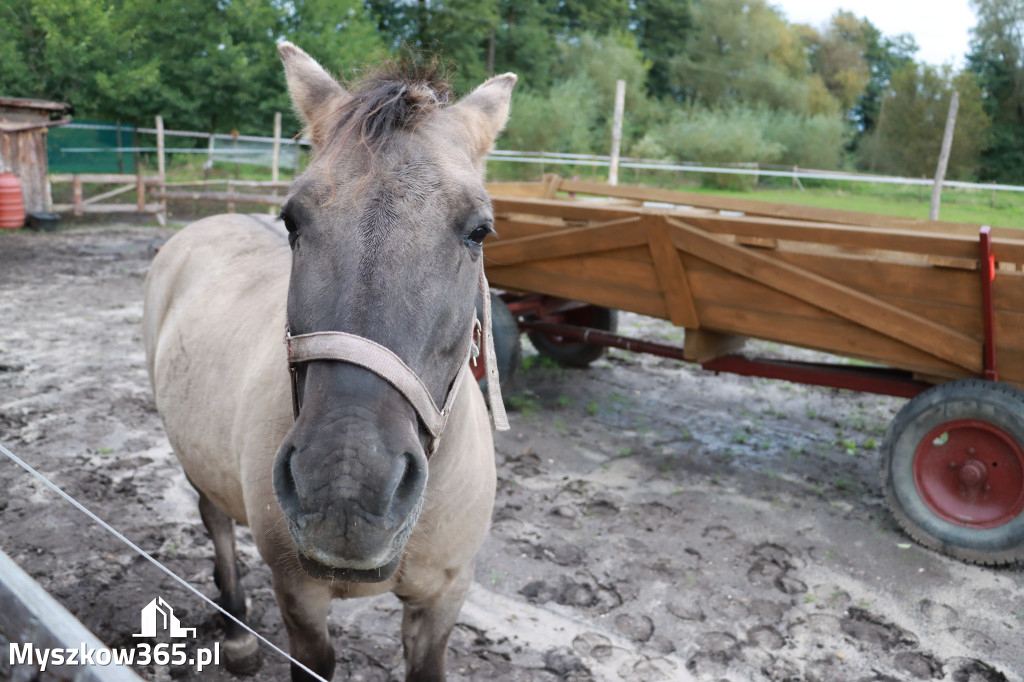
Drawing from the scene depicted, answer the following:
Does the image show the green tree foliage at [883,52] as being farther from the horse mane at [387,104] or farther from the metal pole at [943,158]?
the horse mane at [387,104]

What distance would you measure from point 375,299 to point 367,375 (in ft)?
0.53

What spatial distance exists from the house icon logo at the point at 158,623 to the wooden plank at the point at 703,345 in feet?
9.92

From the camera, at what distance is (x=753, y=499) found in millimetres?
4047

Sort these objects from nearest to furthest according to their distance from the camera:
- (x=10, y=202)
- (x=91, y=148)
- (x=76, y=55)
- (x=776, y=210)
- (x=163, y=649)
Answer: (x=163, y=649), (x=776, y=210), (x=10, y=202), (x=91, y=148), (x=76, y=55)

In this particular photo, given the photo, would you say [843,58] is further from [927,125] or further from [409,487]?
[409,487]

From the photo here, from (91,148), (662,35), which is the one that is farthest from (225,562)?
(662,35)

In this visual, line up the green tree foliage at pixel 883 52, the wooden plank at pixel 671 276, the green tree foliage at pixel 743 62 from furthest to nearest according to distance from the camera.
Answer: the green tree foliage at pixel 883 52 < the green tree foliage at pixel 743 62 < the wooden plank at pixel 671 276

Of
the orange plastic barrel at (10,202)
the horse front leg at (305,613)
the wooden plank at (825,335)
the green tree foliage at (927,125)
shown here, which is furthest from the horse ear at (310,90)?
the green tree foliage at (927,125)

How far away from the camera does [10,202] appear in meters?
12.0

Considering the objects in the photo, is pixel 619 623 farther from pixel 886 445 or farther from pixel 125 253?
pixel 125 253

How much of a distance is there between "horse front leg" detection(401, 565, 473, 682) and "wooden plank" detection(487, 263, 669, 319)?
264 cm

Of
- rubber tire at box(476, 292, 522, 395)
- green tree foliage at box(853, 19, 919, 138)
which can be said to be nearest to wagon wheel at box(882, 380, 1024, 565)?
rubber tire at box(476, 292, 522, 395)

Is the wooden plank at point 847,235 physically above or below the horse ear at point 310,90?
below

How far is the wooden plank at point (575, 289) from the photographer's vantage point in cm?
445
